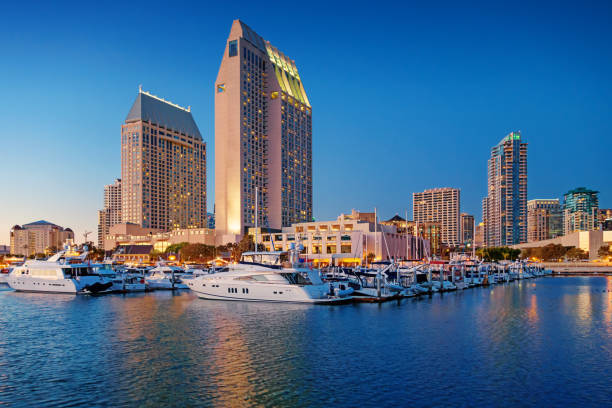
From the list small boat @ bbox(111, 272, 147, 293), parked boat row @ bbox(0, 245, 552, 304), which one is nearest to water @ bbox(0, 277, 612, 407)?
parked boat row @ bbox(0, 245, 552, 304)

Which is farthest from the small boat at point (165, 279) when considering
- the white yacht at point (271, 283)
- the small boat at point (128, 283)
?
the white yacht at point (271, 283)

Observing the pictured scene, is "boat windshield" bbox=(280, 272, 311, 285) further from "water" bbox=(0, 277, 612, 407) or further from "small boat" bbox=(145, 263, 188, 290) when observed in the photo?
"small boat" bbox=(145, 263, 188, 290)

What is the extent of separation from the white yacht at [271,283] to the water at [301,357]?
2.75 meters

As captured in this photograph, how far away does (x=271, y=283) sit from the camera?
61.7 m

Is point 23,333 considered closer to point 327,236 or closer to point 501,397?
point 501,397

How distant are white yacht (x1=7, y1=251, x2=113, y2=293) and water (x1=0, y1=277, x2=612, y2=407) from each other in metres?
19.3

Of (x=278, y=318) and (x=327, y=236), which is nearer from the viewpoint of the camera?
(x=278, y=318)

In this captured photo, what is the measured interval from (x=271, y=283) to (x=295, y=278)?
9.98 ft

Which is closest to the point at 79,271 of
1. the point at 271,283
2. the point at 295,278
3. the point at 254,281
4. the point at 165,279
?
the point at 165,279

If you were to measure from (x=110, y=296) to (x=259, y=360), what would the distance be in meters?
53.1

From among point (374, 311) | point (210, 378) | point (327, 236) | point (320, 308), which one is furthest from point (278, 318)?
point (327, 236)

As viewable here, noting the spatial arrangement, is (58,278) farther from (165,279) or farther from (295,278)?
(295,278)

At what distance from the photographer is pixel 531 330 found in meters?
45.4

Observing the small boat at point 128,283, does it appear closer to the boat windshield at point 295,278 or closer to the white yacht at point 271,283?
the white yacht at point 271,283
